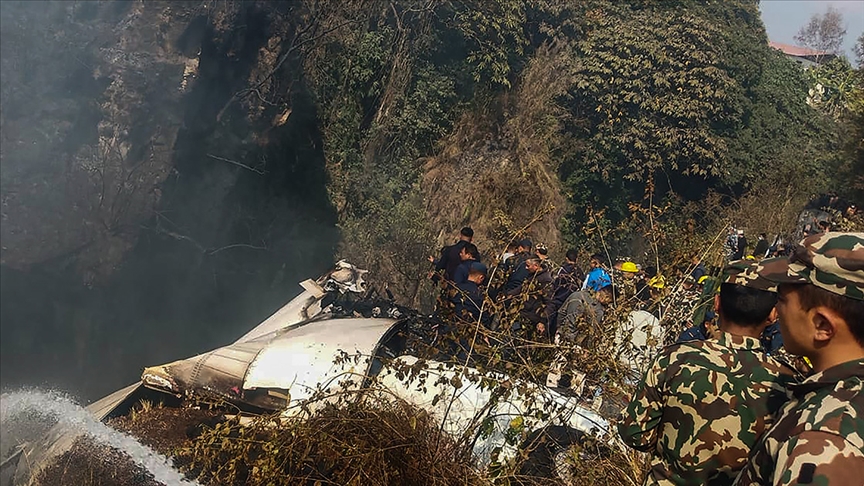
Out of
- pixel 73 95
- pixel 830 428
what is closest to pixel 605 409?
pixel 830 428

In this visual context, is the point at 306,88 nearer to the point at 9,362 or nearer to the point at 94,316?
the point at 94,316

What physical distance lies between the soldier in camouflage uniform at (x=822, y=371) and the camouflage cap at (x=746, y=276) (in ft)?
0.73

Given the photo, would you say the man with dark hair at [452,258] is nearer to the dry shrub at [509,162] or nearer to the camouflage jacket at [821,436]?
the camouflage jacket at [821,436]

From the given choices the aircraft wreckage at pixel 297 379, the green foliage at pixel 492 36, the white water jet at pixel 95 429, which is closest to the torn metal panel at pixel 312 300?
the aircraft wreckage at pixel 297 379

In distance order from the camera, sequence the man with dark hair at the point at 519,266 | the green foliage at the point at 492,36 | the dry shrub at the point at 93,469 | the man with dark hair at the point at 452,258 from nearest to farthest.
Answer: the dry shrub at the point at 93,469 < the man with dark hair at the point at 519,266 < the man with dark hair at the point at 452,258 < the green foliage at the point at 492,36

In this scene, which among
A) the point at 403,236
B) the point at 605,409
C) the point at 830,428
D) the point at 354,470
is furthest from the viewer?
the point at 403,236

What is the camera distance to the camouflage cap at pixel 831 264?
4.73ft

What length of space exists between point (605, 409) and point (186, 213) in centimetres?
777

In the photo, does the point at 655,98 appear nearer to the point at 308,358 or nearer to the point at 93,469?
the point at 308,358

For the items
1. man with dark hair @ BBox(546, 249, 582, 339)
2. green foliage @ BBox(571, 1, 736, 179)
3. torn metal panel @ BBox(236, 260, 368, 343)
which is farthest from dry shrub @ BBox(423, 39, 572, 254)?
man with dark hair @ BBox(546, 249, 582, 339)

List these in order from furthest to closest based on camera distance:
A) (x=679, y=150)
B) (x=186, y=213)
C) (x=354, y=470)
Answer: (x=679, y=150), (x=186, y=213), (x=354, y=470)

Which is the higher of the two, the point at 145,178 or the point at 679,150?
the point at 679,150

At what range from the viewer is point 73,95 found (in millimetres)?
7945

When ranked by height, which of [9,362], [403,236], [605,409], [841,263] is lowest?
[9,362]
